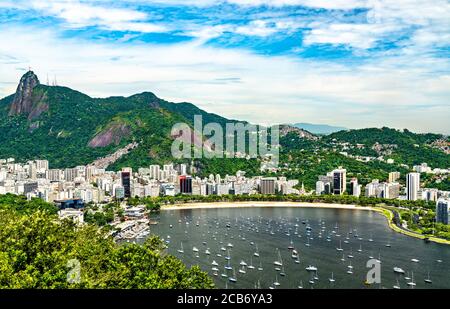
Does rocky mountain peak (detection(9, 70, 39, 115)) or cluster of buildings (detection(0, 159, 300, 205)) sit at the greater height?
rocky mountain peak (detection(9, 70, 39, 115))

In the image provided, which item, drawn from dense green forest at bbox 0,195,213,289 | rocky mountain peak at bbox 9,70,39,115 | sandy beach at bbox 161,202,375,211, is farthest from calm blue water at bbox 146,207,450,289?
rocky mountain peak at bbox 9,70,39,115

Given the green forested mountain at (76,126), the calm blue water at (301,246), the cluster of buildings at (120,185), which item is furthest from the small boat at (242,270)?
the green forested mountain at (76,126)

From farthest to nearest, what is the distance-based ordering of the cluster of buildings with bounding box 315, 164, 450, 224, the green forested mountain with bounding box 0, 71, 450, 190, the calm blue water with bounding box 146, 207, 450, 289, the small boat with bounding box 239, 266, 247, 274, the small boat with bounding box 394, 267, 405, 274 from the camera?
the green forested mountain with bounding box 0, 71, 450, 190 < the cluster of buildings with bounding box 315, 164, 450, 224 < the small boat with bounding box 239, 266, 247, 274 < the small boat with bounding box 394, 267, 405, 274 < the calm blue water with bounding box 146, 207, 450, 289

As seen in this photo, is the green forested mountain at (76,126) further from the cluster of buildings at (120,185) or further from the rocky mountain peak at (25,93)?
the cluster of buildings at (120,185)

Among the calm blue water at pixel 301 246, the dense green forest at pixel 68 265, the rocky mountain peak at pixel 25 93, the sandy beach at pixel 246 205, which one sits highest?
the rocky mountain peak at pixel 25 93

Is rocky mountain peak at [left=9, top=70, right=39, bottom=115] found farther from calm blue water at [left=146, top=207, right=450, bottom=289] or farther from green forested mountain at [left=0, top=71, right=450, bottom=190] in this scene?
calm blue water at [left=146, top=207, right=450, bottom=289]
